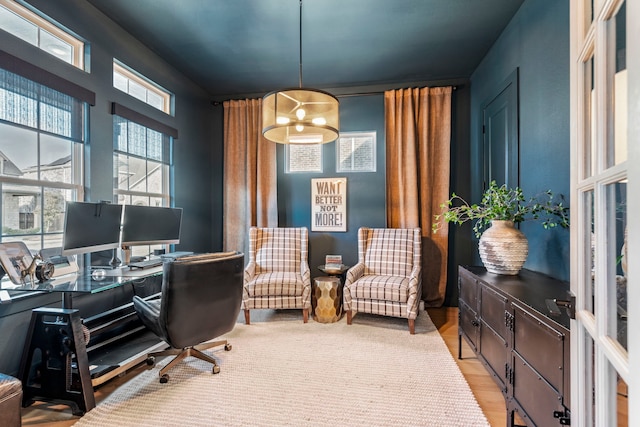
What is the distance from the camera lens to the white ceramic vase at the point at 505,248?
6.70 ft

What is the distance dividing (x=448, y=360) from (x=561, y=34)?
2401mm

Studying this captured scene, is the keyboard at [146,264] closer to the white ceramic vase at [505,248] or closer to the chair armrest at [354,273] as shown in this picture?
the chair armrest at [354,273]

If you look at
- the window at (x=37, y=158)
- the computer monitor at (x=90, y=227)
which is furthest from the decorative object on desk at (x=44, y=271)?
the window at (x=37, y=158)

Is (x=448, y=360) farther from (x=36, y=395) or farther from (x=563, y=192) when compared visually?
(x=36, y=395)

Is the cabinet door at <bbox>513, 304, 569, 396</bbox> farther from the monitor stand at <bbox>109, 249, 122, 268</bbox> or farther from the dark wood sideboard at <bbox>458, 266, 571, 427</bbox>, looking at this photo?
the monitor stand at <bbox>109, 249, 122, 268</bbox>

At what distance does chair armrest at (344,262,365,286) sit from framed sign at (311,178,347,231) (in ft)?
2.26

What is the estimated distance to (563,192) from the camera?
6.32 feet

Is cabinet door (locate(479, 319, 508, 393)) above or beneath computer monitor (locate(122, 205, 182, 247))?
beneath

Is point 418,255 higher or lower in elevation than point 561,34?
lower

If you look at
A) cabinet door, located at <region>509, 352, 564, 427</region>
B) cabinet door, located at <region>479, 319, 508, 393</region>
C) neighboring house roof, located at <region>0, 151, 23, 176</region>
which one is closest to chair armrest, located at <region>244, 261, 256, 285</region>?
neighboring house roof, located at <region>0, 151, 23, 176</region>

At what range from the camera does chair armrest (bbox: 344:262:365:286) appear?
327 centimetres

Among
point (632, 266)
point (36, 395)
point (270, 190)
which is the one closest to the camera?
point (632, 266)

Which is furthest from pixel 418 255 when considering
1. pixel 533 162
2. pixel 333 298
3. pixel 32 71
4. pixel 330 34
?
pixel 32 71

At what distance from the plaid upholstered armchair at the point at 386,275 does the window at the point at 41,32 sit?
3124 millimetres
